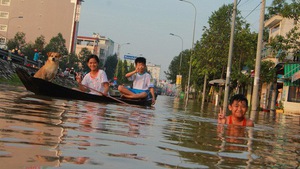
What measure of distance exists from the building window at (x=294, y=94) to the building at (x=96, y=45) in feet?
408

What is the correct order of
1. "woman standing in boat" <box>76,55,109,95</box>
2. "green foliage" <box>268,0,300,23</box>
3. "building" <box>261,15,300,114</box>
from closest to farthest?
1. "woman standing in boat" <box>76,55,109,95</box>
2. "green foliage" <box>268,0,300,23</box>
3. "building" <box>261,15,300,114</box>

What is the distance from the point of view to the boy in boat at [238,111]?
8016 millimetres

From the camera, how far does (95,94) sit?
13.8m

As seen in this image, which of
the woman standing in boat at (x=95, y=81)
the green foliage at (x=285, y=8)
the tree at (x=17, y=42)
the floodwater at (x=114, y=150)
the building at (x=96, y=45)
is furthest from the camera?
the building at (x=96, y=45)

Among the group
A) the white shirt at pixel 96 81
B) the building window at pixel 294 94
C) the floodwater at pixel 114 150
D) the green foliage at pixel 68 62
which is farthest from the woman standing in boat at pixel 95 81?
the green foliage at pixel 68 62

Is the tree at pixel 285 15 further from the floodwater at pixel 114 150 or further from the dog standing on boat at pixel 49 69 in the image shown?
the floodwater at pixel 114 150

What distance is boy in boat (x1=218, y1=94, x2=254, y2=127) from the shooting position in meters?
8.02

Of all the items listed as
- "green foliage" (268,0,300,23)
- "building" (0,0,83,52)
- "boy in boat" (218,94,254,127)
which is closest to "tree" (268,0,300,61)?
"green foliage" (268,0,300,23)

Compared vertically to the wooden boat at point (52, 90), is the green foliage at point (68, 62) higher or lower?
higher

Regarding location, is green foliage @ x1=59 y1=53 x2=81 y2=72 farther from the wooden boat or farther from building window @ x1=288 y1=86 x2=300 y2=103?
the wooden boat

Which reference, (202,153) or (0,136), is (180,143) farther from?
(0,136)

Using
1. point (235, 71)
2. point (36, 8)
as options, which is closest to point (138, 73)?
point (235, 71)

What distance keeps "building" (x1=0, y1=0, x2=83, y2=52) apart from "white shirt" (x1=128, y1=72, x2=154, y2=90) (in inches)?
4576

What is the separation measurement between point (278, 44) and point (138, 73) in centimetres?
1200
